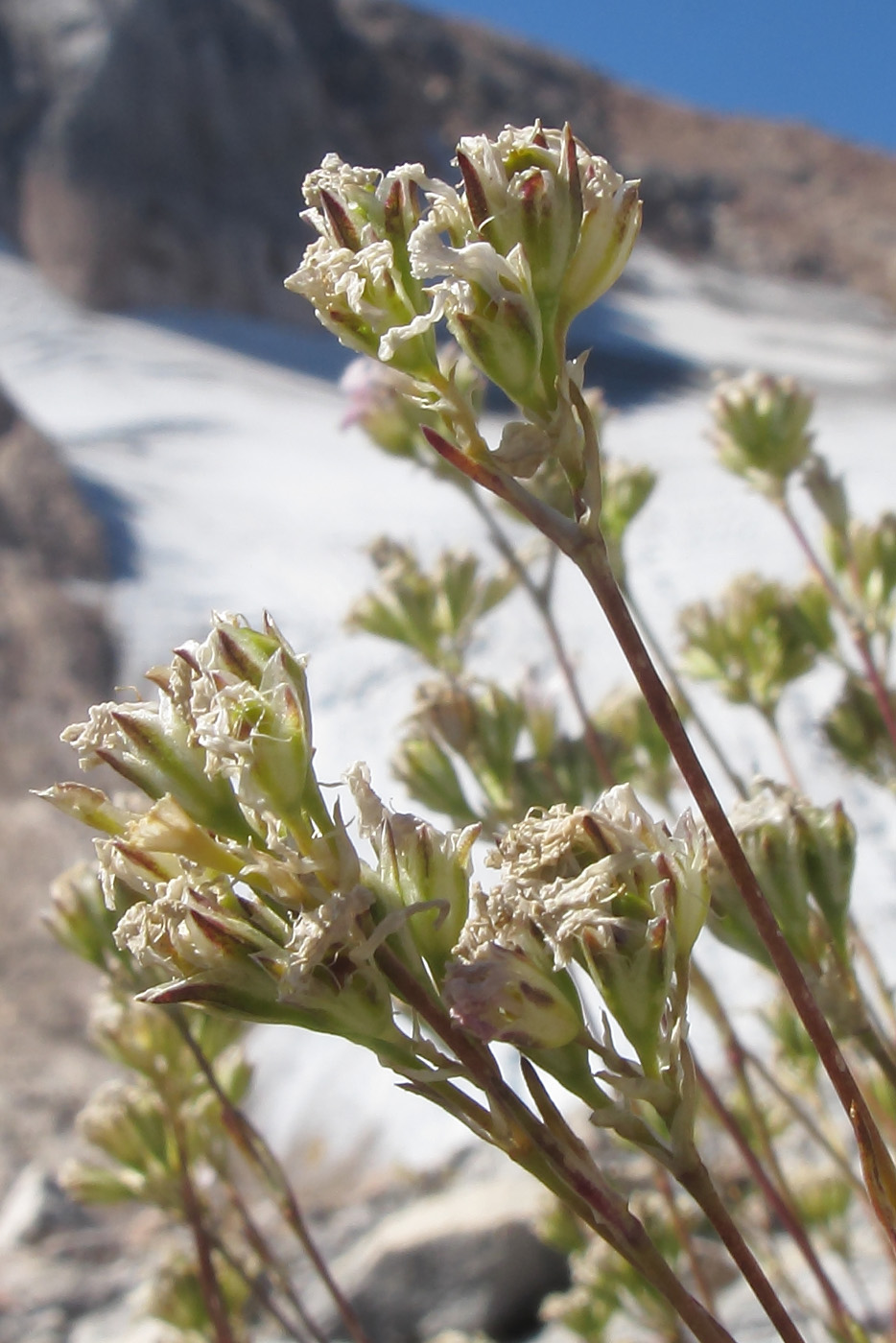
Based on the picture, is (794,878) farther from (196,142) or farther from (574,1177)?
(196,142)

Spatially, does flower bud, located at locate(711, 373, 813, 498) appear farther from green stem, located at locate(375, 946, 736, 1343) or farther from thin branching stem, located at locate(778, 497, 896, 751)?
green stem, located at locate(375, 946, 736, 1343)

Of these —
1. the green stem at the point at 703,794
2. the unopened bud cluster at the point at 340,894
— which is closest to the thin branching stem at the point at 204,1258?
the unopened bud cluster at the point at 340,894

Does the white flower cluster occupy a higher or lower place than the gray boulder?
higher

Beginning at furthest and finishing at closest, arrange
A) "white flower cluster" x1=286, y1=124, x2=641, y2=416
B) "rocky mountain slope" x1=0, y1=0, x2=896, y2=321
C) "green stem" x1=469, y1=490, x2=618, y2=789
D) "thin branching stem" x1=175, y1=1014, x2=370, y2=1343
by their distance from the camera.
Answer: "rocky mountain slope" x1=0, y1=0, x2=896, y2=321 < "green stem" x1=469, y1=490, x2=618, y2=789 < "thin branching stem" x1=175, y1=1014, x2=370, y2=1343 < "white flower cluster" x1=286, y1=124, x2=641, y2=416

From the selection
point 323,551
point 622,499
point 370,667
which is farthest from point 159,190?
point 622,499

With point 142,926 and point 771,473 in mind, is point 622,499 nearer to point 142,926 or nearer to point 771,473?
point 771,473

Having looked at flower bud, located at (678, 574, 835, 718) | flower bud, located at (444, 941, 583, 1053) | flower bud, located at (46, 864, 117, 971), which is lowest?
flower bud, located at (444, 941, 583, 1053)

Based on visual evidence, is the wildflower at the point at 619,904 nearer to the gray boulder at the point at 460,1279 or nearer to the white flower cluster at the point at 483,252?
the white flower cluster at the point at 483,252

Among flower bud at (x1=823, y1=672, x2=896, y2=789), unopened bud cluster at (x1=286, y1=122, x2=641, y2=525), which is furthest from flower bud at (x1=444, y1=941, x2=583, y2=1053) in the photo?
flower bud at (x1=823, y1=672, x2=896, y2=789)
